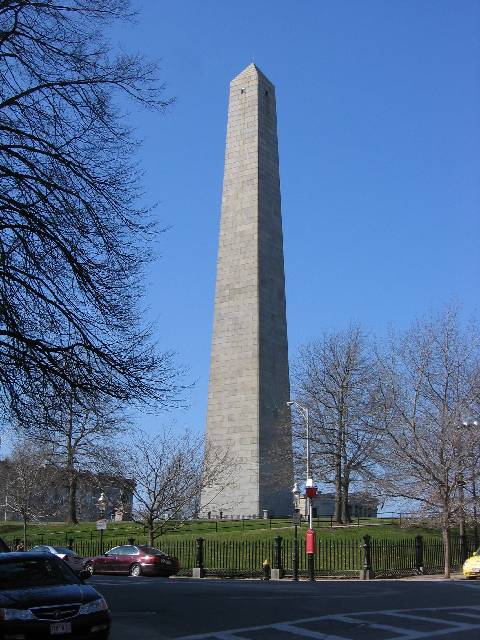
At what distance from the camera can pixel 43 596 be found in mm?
9094

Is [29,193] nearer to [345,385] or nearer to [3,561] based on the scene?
[3,561]

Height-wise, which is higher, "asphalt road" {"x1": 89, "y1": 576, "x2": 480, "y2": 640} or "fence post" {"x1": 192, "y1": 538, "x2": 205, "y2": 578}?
"asphalt road" {"x1": 89, "y1": 576, "x2": 480, "y2": 640}

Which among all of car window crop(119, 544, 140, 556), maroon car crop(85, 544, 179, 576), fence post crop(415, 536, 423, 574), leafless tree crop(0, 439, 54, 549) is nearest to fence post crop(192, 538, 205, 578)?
maroon car crop(85, 544, 179, 576)

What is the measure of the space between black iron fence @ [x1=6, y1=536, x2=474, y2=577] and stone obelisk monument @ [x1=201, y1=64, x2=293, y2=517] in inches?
407

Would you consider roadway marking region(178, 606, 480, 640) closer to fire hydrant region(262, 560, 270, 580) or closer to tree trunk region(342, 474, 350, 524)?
fire hydrant region(262, 560, 270, 580)

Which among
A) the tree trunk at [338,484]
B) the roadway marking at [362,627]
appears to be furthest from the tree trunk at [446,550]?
the roadway marking at [362,627]

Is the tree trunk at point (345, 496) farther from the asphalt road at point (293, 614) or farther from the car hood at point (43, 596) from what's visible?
the car hood at point (43, 596)

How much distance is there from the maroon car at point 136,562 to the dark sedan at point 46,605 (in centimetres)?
2064

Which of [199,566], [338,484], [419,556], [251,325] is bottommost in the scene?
[199,566]

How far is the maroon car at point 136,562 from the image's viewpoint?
98.4 feet

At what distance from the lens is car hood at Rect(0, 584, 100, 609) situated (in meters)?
8.84

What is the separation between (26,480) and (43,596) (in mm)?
45584

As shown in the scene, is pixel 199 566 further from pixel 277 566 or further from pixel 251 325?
pixel 251 325

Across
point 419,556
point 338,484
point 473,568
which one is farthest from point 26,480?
point 473,568
